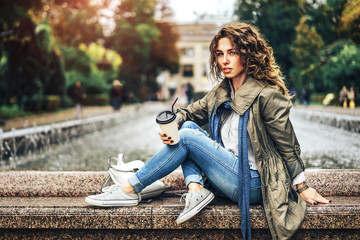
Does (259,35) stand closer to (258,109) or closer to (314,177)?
(258,109)

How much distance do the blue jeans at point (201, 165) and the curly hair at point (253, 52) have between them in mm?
581

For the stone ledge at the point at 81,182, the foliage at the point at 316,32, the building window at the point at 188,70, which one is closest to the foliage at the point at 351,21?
the foliage at the point at 316,32

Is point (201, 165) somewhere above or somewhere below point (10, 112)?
above

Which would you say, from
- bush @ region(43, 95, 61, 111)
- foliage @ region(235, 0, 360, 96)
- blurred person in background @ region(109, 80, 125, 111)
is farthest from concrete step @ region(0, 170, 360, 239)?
bush @ region(43, 95, 61, 111)

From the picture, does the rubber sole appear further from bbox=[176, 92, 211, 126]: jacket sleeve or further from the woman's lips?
the woman's lips

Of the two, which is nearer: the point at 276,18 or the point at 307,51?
the point at 276,18

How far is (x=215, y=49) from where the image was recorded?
2.91 meters

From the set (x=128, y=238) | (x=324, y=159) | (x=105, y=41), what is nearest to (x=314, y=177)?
(x=128, y=238)

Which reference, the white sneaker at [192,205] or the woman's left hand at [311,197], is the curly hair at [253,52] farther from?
the white sneaker at [192,205]

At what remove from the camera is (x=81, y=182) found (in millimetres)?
3291

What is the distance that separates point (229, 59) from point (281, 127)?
62 centimetres

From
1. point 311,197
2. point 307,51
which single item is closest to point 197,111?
point 311,197

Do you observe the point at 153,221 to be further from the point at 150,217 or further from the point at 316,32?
the point at 316,32

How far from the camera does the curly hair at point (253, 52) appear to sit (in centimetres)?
277
